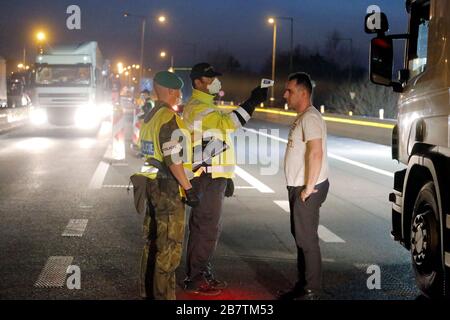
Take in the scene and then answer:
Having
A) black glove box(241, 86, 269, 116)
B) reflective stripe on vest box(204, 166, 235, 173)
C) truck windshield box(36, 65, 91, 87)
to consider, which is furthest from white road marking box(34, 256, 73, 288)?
truck windshield box(36, 65, 91, 87)

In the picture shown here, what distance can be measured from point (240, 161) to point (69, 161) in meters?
4.37

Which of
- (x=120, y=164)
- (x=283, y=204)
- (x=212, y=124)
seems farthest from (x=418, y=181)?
(x=120, y=164)

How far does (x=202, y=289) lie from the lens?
6195 mm

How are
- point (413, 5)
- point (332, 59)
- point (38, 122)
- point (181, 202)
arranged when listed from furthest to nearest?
point (332, 59) → point (38, 122) → point (413, 5) → point (181, 202)

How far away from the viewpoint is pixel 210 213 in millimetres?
6258

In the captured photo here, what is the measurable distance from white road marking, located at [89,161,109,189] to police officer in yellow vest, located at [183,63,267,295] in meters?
6.99

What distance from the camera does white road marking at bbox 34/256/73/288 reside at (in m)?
6.32

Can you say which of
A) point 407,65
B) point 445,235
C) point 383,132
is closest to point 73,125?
point 383,132

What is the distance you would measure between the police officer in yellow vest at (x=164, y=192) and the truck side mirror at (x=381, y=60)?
225 cm

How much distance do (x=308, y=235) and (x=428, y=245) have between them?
3.16 ft

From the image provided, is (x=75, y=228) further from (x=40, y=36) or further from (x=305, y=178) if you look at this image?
(x=40, y=36)

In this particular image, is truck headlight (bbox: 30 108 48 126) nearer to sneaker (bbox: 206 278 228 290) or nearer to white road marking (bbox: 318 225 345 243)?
white road marking (bbox: 318 225 345 243)

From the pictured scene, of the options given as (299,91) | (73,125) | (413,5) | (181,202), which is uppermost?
(413,5)

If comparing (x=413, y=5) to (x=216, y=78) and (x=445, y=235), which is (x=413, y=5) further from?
(x=445, y=235)
